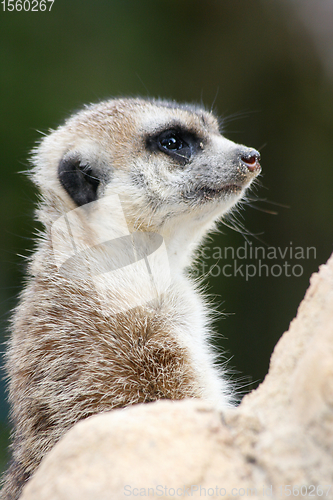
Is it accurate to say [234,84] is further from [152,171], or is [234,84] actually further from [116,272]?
[116,272]

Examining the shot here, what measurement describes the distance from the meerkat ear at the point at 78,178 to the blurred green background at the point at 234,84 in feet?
5.23

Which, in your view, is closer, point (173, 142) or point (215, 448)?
point (215, 448)

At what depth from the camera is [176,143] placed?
1.86 m

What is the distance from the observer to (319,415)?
616mm

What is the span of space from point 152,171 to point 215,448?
1243 mm

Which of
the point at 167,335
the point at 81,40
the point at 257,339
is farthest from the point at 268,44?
the point at 167,335

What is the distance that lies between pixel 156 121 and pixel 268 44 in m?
2.56

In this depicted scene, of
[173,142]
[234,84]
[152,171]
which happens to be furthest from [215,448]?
[234,84]

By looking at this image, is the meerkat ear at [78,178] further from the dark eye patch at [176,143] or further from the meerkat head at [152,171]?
the dark eye patch at [176,143]

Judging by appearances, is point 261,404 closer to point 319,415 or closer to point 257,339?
point 319,415

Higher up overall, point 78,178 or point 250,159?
point 78,178

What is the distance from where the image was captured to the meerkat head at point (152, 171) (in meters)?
1.75

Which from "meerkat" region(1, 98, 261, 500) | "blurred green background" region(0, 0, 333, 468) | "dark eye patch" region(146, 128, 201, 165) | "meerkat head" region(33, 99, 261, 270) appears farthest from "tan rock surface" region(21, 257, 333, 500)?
"blurred green background" region(0, 0, 333, 468)

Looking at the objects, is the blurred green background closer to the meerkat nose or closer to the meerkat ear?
the meerkat ear
